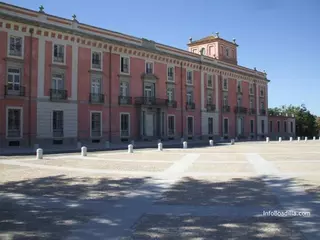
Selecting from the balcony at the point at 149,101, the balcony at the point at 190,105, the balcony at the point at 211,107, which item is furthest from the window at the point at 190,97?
the balcony at the point at 149,101

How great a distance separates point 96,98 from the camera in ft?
100

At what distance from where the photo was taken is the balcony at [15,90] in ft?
81.2

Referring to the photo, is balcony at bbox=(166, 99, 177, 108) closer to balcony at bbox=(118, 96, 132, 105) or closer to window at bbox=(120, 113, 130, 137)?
balcony at bbox=(118, 96, 132, 105)

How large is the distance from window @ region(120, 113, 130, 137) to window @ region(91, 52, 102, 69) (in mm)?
A: 5420

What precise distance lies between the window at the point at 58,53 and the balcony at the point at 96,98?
4184 millimetres

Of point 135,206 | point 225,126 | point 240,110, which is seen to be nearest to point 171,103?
point 225,126

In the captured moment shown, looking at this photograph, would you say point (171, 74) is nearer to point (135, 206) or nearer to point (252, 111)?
point (252, 111)

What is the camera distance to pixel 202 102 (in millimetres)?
41906

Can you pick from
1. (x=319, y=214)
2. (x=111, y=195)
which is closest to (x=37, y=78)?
(x=111, y=195)

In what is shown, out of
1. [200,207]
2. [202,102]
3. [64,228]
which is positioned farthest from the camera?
[202,102]

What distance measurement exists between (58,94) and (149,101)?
34.0ft

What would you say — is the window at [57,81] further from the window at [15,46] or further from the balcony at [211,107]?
the balcony at [211,107]

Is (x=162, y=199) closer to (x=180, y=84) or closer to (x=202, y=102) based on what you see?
(x=180, y=84)

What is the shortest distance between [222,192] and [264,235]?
124 inches
